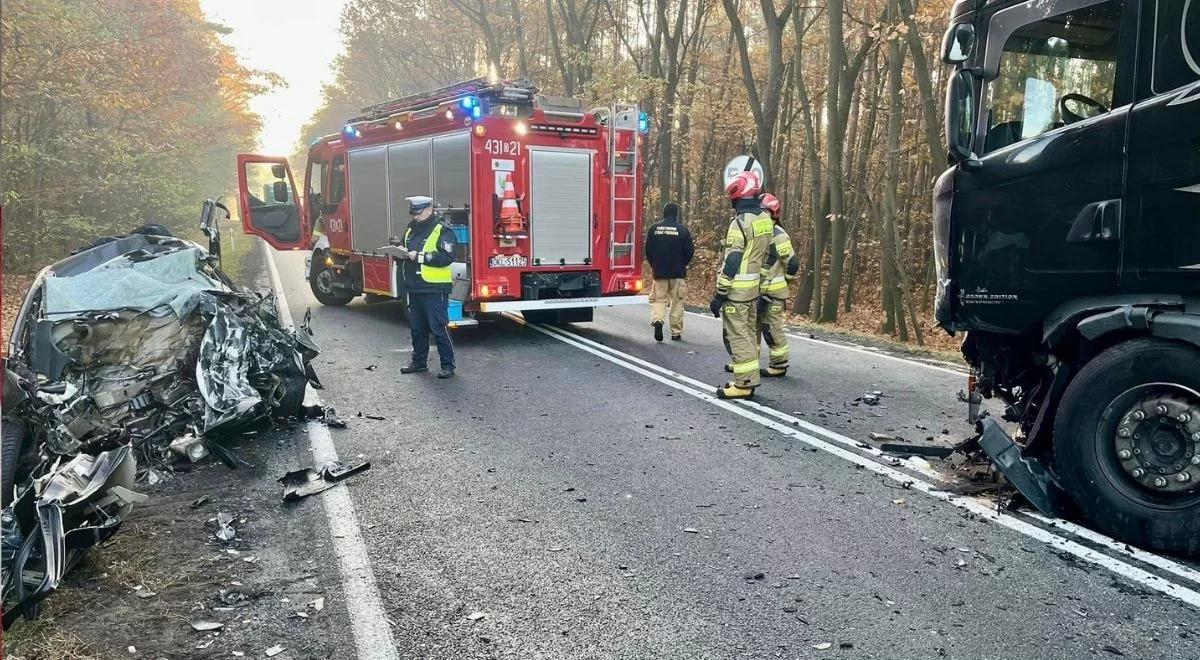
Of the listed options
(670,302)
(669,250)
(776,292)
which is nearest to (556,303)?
(670,302)

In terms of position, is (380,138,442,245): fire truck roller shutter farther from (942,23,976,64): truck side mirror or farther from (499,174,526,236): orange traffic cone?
(942,23,976,64): truck side mirror

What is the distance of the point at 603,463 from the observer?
519 centimetres

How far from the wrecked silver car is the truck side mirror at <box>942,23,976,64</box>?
4.92 m

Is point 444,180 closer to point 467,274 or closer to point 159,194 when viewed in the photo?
point 467,274

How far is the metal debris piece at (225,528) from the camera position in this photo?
159 inches

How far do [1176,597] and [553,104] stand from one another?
847 cm

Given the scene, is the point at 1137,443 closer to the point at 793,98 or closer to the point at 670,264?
the point at 670,264

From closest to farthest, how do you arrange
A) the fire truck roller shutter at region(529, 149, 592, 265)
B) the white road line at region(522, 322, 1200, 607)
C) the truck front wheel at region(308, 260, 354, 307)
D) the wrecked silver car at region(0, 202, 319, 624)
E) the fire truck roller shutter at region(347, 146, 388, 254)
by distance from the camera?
the white road line at region(522, 322, 1200, 607), the wrecked silver car at region(0, 202, 319, 624), the fire truck roller shutter at region(529, 149, 592, 265), the fire truck roller shutter at region(347, 146, 388, 254), the truck front wheel at region(308, 260, 354, 307)

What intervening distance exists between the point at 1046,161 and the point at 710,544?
2.57 metres

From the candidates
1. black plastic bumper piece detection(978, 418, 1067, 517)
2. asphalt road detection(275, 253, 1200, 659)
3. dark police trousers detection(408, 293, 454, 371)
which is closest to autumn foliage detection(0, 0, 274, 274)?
dark police trousers detection(408, 293, 454, 371)

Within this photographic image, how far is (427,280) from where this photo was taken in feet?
26.6

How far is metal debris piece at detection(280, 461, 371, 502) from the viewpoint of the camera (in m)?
4.69

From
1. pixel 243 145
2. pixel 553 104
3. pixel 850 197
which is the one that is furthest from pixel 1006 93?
pixel 243 145

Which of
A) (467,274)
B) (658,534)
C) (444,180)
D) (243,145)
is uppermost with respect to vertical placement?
(243,145)
